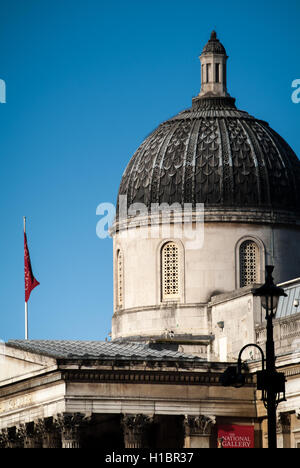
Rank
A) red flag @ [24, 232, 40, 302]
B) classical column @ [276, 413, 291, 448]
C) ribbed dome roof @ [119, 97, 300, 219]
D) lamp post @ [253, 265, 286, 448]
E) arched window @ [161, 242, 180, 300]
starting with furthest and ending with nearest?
1. red flag @ [24, 232, 40, 302]
2. arched window @ [161, 242, 180, 300]
3. ribbed dome roof @ [119, 97, 300, 219]
4. classical column @ [276, 413, 291, 448]
5. lamp post @ [253, 265, 286, 448]

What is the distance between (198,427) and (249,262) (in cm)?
1382

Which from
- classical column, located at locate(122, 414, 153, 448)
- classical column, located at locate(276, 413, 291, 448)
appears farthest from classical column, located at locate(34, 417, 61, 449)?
classical column, located at locate(276, 413, 291, 448)

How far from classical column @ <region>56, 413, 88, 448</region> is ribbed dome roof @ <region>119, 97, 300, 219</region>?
16139mm

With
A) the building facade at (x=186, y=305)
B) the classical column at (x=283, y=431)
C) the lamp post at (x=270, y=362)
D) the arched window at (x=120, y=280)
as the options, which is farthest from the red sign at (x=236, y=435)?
the lamp post at (x=270, y=362)

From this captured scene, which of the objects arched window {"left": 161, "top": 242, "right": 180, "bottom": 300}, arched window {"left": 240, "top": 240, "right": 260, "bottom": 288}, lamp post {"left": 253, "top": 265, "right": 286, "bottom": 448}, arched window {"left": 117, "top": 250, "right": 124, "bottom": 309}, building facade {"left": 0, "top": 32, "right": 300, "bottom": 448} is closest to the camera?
lamp post {"left": 253, "top": 265, "right": 286, "bottom": 448}

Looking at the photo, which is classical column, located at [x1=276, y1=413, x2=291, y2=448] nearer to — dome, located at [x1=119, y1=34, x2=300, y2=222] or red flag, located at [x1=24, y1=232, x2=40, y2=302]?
dome, located at [x1=119, y1=34, x2=300, y2=222]

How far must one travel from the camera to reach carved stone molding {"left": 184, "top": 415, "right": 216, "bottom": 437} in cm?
7519

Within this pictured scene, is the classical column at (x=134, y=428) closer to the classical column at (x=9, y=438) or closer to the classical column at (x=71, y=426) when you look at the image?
the classical column at (x=71, y=426)

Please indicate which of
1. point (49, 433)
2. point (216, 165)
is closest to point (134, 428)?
point (49, 433)

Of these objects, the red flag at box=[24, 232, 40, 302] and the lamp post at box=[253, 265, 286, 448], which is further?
the red flag at box=[24, 232, 40, 302]

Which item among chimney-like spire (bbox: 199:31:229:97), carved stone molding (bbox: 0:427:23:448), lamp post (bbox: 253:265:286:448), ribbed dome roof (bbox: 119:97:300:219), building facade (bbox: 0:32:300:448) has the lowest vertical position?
lamp post (bbox: 253:265:286:448)

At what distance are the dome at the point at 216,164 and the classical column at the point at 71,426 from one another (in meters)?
15.9

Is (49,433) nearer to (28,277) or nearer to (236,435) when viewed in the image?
(236,435)
